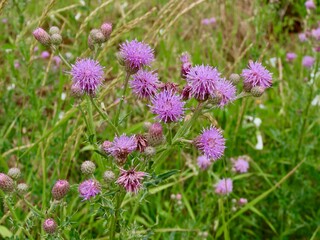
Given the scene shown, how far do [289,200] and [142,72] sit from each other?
125 cm

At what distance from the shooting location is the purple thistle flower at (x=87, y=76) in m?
1.37

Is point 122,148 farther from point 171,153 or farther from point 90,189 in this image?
point 171,153

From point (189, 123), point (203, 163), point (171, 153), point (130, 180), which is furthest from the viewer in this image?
point (171, 153)

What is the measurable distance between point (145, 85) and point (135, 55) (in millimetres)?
82

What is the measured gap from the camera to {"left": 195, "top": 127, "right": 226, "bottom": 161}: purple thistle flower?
1.38 metres

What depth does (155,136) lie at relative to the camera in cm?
133

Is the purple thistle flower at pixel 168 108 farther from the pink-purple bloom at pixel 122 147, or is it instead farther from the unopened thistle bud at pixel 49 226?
the unopened thistle bud at pixel 49 226

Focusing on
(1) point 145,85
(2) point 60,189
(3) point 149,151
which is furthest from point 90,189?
(1) point 145,85

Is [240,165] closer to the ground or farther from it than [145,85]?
closer to the ground

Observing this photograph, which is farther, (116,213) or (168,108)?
(116,213)

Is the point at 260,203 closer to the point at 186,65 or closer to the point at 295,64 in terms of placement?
the point at 186,65

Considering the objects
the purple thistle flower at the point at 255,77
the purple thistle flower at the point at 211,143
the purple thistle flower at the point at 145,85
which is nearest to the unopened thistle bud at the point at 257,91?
the purple thistle flower at the point at 255,77

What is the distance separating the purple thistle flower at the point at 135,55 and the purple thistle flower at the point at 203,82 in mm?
137

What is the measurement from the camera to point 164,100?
4.43 ft
